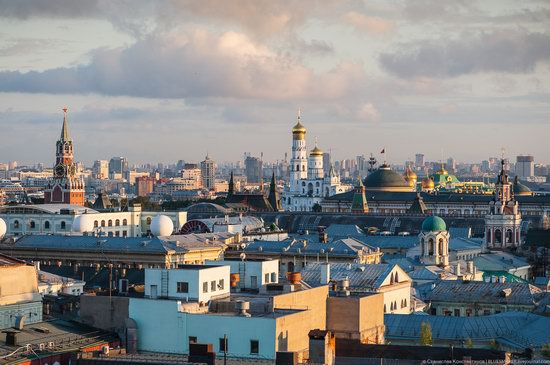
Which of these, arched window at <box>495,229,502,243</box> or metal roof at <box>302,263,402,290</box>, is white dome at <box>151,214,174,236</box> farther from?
metal roof at <box>302,263,402,290</box>

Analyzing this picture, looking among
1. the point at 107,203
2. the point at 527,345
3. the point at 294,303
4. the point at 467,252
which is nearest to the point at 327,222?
the point at 107,203

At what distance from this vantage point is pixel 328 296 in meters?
42.8

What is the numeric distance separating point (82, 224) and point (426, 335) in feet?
193

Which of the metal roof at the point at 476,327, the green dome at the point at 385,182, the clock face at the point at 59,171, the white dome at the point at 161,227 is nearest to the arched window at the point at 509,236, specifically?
the white dome at the point at 161,227

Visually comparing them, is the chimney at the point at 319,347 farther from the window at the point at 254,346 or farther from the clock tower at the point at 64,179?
the clock tower at the point at 64,179

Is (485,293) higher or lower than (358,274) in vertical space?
lower

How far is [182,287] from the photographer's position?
41.9 m

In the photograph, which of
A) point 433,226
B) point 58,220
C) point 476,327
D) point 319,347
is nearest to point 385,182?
point 58,220

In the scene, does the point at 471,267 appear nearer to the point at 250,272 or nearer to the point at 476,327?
the point at 476,327

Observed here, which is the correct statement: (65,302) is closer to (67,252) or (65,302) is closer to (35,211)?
(67,252)

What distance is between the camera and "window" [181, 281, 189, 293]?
137 ft

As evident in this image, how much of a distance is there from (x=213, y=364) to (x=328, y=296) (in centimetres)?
912

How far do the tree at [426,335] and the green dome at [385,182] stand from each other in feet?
440

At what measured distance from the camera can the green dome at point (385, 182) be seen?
18688 centimetres
